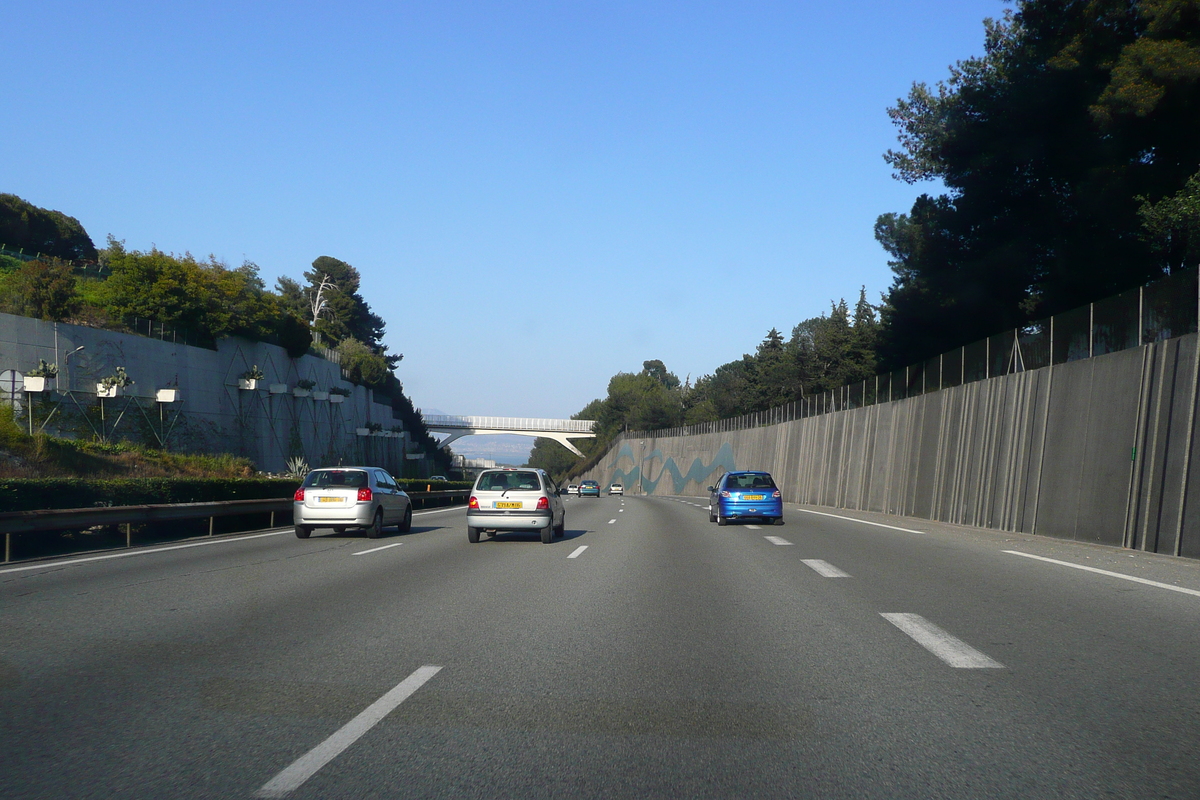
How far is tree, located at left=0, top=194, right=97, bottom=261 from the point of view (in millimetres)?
74938

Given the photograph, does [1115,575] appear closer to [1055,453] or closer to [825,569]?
[825,569]

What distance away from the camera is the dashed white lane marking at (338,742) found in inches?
177

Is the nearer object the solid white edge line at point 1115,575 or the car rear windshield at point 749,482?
the solid white edge line at point 1115,575

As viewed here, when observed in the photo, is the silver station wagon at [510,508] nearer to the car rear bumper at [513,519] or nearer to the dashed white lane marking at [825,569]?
the car rear bumper at [513,519]

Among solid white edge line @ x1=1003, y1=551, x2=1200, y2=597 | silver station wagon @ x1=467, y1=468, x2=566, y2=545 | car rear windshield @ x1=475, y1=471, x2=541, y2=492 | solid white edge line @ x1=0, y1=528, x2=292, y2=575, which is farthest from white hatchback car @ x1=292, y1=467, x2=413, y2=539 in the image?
solid white edge line @ x1=1003, y1=551, x2=1200, y2=597

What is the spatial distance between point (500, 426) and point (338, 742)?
12127cm

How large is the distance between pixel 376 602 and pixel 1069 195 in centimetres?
3495

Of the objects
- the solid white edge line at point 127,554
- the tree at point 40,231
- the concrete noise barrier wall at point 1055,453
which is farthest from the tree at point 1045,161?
the tree at point 40,231

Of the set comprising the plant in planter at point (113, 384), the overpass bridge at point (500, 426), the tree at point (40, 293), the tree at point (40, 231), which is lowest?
the overpass bridge at point (500, 426)

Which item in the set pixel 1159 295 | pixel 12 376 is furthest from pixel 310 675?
pixel 12 376

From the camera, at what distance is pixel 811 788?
14.7 feet

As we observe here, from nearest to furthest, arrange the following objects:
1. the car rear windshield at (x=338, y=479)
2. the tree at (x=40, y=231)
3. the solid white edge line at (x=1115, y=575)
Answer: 1. the solid white edge line at (x=1115, y=575)
2. the car rear windshield at (x=338, y=479)
3. the tree at (x=40, y=231)

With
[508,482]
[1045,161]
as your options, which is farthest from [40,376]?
[1045,161]

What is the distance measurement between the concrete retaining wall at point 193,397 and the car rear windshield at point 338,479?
20886mm
